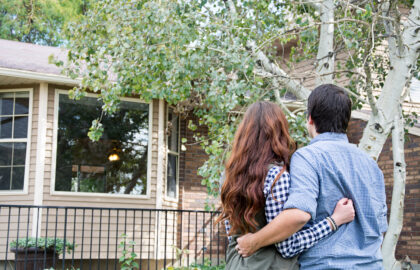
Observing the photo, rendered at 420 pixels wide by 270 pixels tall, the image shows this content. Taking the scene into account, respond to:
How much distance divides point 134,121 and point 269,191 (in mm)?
7825

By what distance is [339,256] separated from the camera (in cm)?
196

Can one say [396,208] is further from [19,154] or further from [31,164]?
[19,154]

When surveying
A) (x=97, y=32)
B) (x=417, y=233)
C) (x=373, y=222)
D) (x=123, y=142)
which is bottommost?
(x=417, y=233)

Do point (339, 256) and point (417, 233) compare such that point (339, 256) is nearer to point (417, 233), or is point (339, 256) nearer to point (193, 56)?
point (193, 56)

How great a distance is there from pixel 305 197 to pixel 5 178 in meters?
8.05

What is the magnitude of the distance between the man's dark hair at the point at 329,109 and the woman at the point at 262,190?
14 cm

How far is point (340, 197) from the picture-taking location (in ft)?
6.71

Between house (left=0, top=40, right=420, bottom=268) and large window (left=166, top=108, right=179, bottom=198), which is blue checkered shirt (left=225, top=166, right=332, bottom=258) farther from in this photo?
large window (left=166, top=108, right=179, bottom=198)

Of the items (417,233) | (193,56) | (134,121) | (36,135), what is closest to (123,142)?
(134,121)

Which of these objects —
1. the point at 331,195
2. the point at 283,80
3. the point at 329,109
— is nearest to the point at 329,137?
the point at 329,109

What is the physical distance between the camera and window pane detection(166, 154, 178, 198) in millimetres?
10055

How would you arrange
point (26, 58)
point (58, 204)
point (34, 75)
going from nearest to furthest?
point (34, 75), point (58, 204), point (26, 58)

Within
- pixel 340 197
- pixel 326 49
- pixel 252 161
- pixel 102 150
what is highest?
pixel 326 49

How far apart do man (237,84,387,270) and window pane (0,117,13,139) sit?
7.95 m
